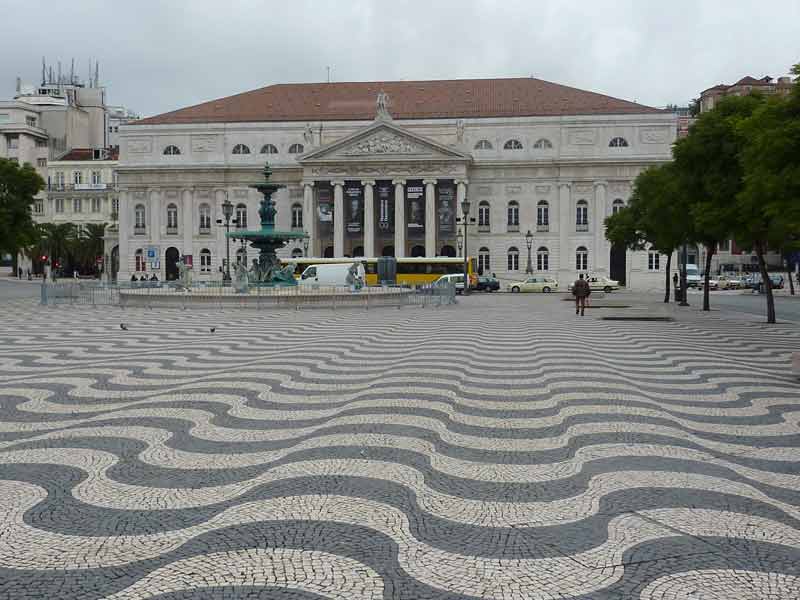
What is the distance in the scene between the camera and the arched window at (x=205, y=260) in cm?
7500

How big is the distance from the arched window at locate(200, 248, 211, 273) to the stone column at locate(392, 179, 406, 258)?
60.5 feet

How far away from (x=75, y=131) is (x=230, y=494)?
4445 inches

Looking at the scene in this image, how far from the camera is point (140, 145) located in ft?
245

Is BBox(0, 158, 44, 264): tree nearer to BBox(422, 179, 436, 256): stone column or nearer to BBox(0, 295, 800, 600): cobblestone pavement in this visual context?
BBox(0, 295, 800, 600): cobblestone pavement

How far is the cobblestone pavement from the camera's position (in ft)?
12.8

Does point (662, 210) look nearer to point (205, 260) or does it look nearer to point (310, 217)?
point (310, 217)

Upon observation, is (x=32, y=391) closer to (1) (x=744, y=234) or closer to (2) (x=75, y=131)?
(1) (x=744, y=234)

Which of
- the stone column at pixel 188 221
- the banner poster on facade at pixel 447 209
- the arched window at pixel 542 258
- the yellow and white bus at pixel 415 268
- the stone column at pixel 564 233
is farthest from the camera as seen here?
the stone column at pixel 188 221

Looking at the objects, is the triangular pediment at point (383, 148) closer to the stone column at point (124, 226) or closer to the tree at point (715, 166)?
the stone column at point (124, 226)

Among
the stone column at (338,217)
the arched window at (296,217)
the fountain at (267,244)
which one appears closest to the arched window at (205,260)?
the arched window at (296,217)

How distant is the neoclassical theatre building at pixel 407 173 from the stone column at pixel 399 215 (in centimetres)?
13

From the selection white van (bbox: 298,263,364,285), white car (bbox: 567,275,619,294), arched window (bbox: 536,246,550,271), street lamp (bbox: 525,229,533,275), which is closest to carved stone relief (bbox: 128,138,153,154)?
street lamp (bbox: 525,229,533,275)

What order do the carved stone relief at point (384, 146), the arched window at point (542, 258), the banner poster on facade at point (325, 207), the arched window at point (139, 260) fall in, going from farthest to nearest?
the arched window at point (139, 260) → the arched window at point (542, 258) → the banner poster on facade at point (325, 207) → the carved stone relief at point (384, 146)

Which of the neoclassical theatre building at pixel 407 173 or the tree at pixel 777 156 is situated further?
the neoclassical theatre building at pixel 407 173
